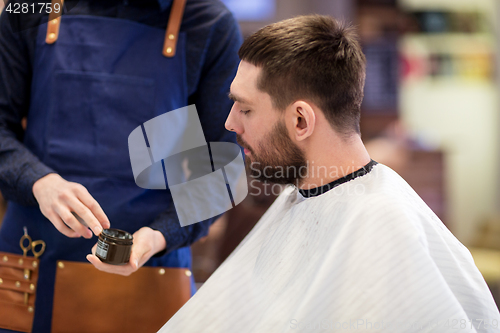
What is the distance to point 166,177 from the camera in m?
1.52

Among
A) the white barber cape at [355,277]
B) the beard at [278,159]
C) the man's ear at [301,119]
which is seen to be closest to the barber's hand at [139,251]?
the white barber cape at [355,277]

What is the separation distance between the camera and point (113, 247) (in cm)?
118

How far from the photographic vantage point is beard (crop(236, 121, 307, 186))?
4.23 ft

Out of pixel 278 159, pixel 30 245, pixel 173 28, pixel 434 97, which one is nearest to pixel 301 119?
pixel 278 159

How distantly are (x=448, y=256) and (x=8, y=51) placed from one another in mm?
1355

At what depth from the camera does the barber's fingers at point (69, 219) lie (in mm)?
1215

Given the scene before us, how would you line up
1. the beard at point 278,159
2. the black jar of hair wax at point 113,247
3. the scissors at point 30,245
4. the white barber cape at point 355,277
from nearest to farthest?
the white barber cape at point 355,277, the black jar of hair wax at point 113,247, the beard at point 278,159, the scissors at point 30,245

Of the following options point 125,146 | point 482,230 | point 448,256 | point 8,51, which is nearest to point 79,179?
point 125,146

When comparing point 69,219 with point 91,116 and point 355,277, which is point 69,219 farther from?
point 355,277

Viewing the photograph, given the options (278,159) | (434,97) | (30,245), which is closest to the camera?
(278,159)

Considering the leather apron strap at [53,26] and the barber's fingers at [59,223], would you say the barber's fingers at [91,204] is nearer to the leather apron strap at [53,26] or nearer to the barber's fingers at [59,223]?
the barber's fingers at [59,223]

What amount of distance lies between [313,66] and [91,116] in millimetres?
675

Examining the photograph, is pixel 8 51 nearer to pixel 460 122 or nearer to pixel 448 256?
pixel 448 256

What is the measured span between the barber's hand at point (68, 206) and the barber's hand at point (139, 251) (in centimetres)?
7
